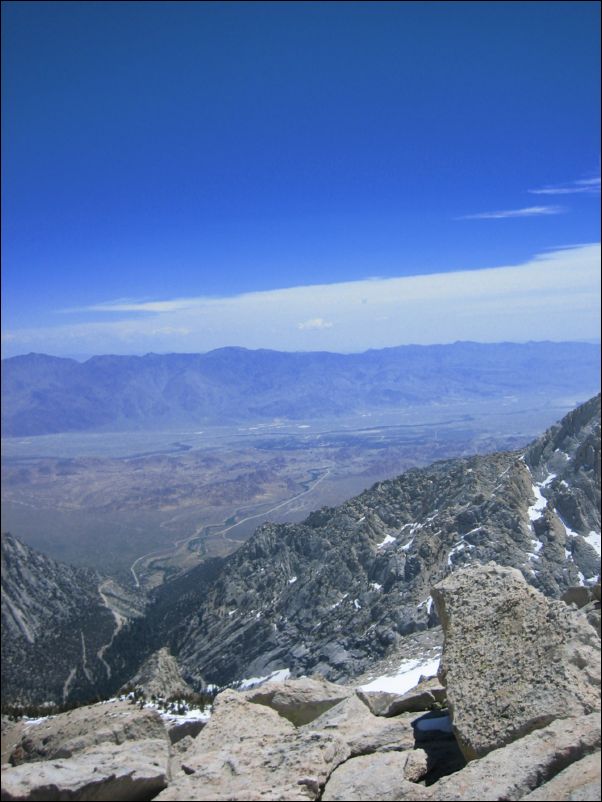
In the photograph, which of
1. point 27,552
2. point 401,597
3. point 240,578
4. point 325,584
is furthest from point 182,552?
point 401,597

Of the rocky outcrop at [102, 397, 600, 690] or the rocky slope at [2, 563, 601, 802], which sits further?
the rocky outcrop at [102, 397, 600, 690]

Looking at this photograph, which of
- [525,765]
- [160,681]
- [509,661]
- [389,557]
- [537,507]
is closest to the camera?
[525,765]

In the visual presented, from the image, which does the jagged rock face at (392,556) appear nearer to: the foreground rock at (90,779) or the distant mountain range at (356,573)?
the distant mountain range at (356,573)

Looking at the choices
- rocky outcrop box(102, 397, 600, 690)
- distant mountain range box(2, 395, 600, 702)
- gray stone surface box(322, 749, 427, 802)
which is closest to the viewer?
gray stone surface box(322, 749, 427, 802)

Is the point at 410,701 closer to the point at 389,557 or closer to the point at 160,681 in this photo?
the point at 389,557

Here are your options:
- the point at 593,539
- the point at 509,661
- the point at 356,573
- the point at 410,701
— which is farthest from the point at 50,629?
the point at 509,661

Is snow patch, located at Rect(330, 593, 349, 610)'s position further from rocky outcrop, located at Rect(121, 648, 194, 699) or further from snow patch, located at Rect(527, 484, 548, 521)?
snow patch, located at Rect(527, 484, 548, 521)

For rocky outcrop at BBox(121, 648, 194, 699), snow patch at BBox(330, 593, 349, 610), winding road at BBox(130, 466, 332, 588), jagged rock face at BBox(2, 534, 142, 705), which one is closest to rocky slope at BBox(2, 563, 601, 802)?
rocky outcrop at BBox(121, 648, 194, 699)
